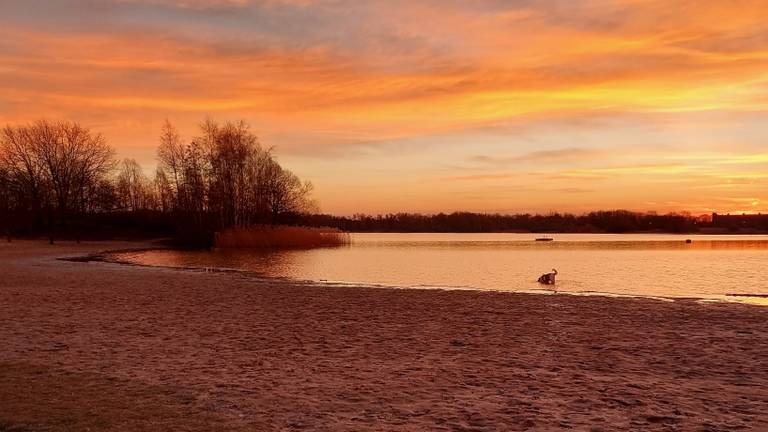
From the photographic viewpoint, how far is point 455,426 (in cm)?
633

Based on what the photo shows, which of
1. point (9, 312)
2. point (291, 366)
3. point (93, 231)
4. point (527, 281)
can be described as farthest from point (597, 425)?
point (93, 231)

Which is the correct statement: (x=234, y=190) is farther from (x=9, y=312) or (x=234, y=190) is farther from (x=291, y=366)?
(x=291, y=366)

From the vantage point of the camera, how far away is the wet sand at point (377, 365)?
659cm

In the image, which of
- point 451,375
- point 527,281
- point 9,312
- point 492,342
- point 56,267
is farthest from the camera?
point 56,267

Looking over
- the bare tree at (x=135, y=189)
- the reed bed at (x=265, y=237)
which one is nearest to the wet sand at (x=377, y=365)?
the reed bed at (x=265, y=237)

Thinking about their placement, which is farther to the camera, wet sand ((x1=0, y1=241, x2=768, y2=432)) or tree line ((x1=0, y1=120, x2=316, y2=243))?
tree line ((x1=0, y1=120, x2=316, y2=243))

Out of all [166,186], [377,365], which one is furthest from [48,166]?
[377,365]

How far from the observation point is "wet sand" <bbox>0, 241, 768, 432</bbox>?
259 inches

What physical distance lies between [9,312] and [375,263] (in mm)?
25738

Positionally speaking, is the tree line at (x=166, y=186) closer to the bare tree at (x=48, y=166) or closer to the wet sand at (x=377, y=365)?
the bare tree at (x=48, y=166)

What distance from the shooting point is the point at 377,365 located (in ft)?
30.6

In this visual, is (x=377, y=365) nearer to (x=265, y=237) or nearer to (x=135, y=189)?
(x=265, y=237)

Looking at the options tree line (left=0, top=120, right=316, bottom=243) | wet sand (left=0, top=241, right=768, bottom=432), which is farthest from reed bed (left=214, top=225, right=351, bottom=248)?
wet sand (left=0, top=241, right=768, bottom=432)

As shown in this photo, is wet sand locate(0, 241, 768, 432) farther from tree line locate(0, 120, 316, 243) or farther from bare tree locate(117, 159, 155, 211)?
bare tree locate(117, 159, 155, 211)
